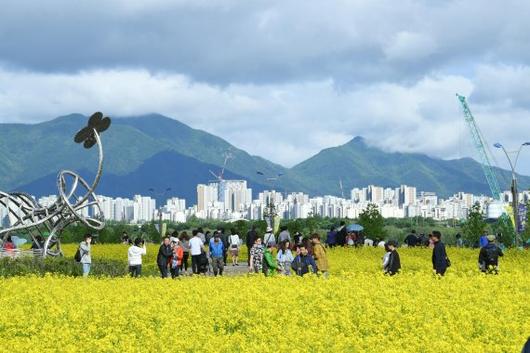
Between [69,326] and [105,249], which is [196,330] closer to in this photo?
[69,326]

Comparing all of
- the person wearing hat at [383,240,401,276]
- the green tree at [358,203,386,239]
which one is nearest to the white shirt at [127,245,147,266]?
the person wearing hat at [383,240,401,276]

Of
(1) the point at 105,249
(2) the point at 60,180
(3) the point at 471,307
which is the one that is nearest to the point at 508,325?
(3) the point at 471,307

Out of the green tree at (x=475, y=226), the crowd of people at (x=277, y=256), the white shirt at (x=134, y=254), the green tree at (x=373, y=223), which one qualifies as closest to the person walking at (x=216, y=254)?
the crowd of people at (x=277, y=256)

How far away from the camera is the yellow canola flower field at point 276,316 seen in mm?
9836

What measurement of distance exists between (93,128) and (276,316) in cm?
2055

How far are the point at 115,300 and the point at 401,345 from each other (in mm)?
6184

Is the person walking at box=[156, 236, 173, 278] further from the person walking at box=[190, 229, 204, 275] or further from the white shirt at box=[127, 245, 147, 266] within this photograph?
the person walking at box=[190, 229, 204, 275]

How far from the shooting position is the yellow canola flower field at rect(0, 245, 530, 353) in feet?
32.3

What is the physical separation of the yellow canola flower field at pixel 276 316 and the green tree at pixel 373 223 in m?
33.7

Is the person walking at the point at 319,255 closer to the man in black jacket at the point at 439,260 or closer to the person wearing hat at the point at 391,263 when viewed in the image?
the person wearing hat at the point at 391,263

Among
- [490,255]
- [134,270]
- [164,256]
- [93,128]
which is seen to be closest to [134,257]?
[134,270]

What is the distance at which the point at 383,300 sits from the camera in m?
13.4

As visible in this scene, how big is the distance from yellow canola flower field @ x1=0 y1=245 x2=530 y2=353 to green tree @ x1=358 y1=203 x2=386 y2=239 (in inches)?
1329

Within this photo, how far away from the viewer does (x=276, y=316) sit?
12.5 metres
